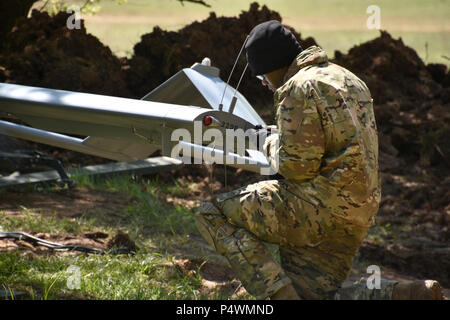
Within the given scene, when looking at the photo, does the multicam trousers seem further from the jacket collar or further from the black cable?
the black cable

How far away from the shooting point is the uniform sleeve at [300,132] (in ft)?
11.4

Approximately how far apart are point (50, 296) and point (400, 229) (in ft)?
14.3

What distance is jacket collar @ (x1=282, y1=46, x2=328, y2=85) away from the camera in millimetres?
3607

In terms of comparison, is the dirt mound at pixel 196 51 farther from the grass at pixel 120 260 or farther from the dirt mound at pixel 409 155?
the grass at pixel 120 260

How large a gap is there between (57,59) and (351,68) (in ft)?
13.6

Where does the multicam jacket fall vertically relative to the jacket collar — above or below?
below

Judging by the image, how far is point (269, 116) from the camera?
901 cm

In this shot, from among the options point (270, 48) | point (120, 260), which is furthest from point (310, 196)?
point (120, 260)

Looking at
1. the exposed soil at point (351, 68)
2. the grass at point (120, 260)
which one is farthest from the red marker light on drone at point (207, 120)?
the exposed soil at point (351, 68)

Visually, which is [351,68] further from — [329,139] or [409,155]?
[329,139]

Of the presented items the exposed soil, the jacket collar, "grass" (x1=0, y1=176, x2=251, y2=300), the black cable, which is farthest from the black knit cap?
the exposed soil

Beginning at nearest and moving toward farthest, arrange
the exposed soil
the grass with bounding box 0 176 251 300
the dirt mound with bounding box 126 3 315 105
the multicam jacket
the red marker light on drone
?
the multicam jacket < the red marker light on drone < the grass with bounding box 0 176 251 300 < the exposed soil < the dirt mound with bounding box 126 3 315 105

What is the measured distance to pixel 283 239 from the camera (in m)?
3.70
